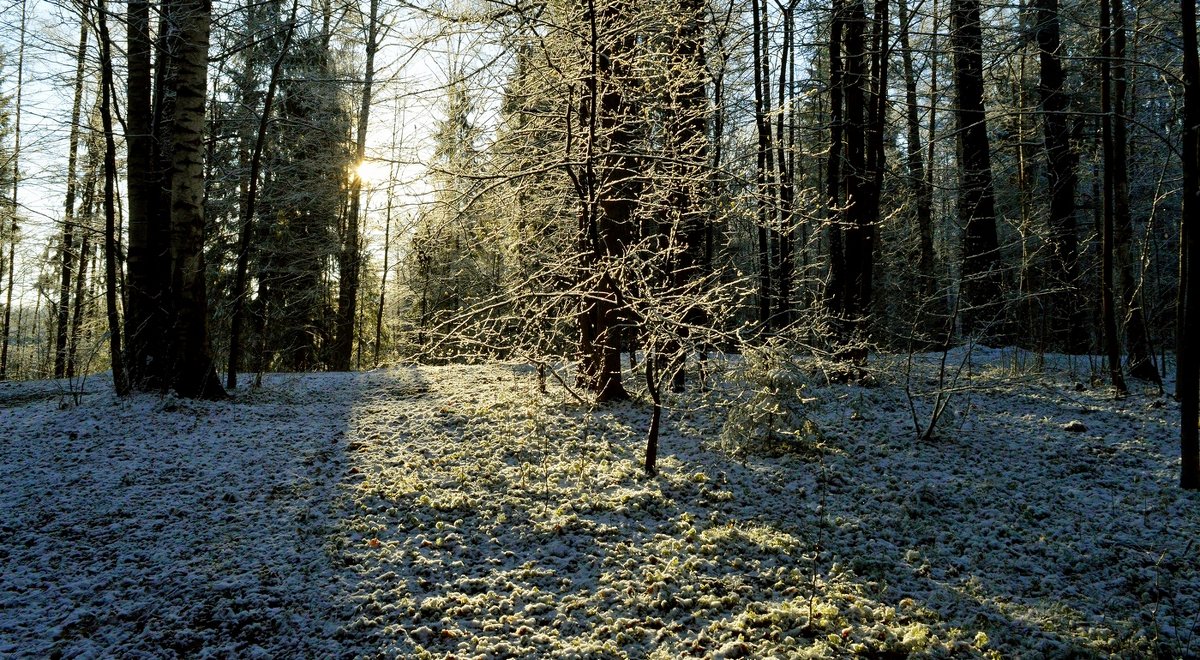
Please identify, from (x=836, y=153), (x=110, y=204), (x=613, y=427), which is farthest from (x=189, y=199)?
(x=836, y=153)

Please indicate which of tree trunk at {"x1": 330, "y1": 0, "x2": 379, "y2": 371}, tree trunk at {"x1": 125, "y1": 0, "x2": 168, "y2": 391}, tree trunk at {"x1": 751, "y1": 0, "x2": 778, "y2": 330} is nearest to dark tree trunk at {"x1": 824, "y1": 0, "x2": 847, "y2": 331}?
tree trunk at {"x1": 751, "y1": 0, "x2": 778, "y2": 330}

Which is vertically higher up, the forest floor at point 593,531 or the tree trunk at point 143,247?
the tree trunk at point 143,247

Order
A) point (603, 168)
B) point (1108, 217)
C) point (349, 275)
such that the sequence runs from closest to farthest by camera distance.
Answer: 1. point (603, 168)
2. point (1108, 217)
3. point (349, 275)

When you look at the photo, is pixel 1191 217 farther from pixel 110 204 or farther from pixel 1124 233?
pixel 110 204

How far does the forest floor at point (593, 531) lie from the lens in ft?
11.0

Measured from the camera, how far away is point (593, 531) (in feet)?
14.5

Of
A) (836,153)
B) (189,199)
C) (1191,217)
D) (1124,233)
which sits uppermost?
(836,153)

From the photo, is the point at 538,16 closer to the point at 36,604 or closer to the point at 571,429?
the point at 571,429

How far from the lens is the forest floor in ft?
11.0

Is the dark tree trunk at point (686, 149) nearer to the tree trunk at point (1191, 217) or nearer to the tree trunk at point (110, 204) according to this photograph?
the tree trunk at point (1191, 217)

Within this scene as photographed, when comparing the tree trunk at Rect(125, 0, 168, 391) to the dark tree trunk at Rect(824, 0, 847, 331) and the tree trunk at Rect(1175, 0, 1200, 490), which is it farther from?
the tree trunk at Rect(1175, 0, 1200, 490)

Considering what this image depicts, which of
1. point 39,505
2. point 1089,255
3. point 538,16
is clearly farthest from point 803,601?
point 1089,255

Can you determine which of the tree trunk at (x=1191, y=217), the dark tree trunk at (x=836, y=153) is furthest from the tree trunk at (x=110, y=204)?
the tree trunk at (x=1191, y=217)

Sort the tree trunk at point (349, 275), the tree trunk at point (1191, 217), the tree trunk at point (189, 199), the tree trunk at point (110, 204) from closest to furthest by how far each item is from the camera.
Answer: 1. the tree trunk at point (1191, 217)
2. the tree trunk at point (189, 199)
3. the tree trunk at point (110, 204)
4. the tree trunk at point (349, 275)
